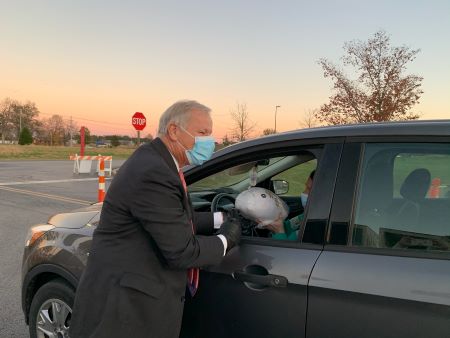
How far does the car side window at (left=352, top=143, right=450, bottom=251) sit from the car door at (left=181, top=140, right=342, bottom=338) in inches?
6.2

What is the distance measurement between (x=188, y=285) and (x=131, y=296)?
13.8 inches

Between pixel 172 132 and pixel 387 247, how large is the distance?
3.53 ft

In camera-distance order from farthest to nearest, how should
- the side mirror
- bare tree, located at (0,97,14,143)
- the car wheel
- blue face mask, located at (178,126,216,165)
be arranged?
1. bare tree, located at (0,97,14,143)
2. the side mirror
3. the car wheel
4. blue face mask, located at (178,126,216,165)

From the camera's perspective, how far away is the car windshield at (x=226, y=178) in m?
2.51

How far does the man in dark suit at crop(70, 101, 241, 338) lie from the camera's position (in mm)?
1745

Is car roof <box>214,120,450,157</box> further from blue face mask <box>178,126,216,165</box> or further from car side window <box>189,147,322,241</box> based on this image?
blue face mask <box>178,126,216,165</box>

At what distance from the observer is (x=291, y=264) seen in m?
1.88

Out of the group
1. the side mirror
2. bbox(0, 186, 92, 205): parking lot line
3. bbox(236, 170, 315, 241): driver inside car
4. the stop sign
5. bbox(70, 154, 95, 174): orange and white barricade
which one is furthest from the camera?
bbox(70, 154, 95, 174): orange and white barricade

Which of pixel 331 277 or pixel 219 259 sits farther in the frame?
pixel 219 259

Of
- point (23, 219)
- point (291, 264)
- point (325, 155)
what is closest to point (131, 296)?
point (291, 264)

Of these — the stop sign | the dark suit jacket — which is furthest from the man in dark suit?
the stop sign

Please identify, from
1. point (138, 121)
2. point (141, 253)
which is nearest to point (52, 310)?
point (141, 253)

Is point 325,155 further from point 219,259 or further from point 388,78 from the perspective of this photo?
point 388,78

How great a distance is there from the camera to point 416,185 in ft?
6.53
